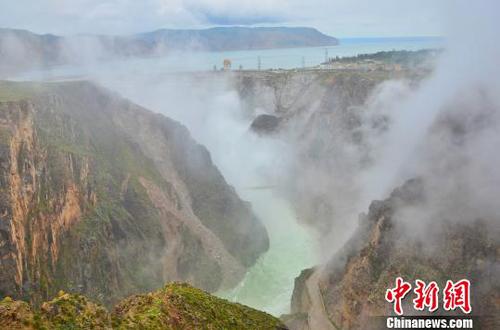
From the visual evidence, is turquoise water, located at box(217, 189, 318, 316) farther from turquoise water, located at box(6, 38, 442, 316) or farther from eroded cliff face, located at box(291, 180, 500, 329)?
eroded cliff face, located at box(291, 180, 500, 329)

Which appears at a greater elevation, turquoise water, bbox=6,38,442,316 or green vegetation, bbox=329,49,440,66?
green vegetation, bbox=329,49,440,66

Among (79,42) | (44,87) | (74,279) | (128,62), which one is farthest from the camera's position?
(128,62)

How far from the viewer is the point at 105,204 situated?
5709 cm

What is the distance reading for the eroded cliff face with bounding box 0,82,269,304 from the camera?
4544 cm

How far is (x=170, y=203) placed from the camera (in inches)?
2611

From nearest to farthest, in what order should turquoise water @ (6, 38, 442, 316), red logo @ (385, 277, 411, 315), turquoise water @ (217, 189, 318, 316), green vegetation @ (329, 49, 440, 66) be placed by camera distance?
red logo @ (385, 277, 411, 315) → turquoise water @ (217, 189, 318, 316) → turquoise water @ (6, 38, 442, 316) → green vegetation @ (329, 49, 440, 66)

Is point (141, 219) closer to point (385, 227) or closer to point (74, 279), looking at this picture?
point (74, 279)

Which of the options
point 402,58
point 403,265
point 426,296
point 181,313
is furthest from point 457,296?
point 402,58

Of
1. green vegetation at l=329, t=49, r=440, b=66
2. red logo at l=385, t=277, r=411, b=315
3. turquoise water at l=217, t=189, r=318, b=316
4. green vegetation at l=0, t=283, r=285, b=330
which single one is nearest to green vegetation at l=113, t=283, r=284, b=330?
green vegetation at l=0, t=283, r=285, b=330

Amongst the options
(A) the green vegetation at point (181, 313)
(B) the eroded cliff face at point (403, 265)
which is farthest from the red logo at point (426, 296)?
(A) the green vegetation at point (181, 313)

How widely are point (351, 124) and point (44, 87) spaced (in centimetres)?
5047

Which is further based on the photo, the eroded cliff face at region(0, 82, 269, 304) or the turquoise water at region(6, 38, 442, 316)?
the turquoise water at region(6, 38, 442, 316)

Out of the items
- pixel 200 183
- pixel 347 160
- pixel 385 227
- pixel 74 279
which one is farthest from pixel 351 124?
pixel 74 279

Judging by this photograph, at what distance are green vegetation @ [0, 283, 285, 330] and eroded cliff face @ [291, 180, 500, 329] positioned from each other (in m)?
8.50
